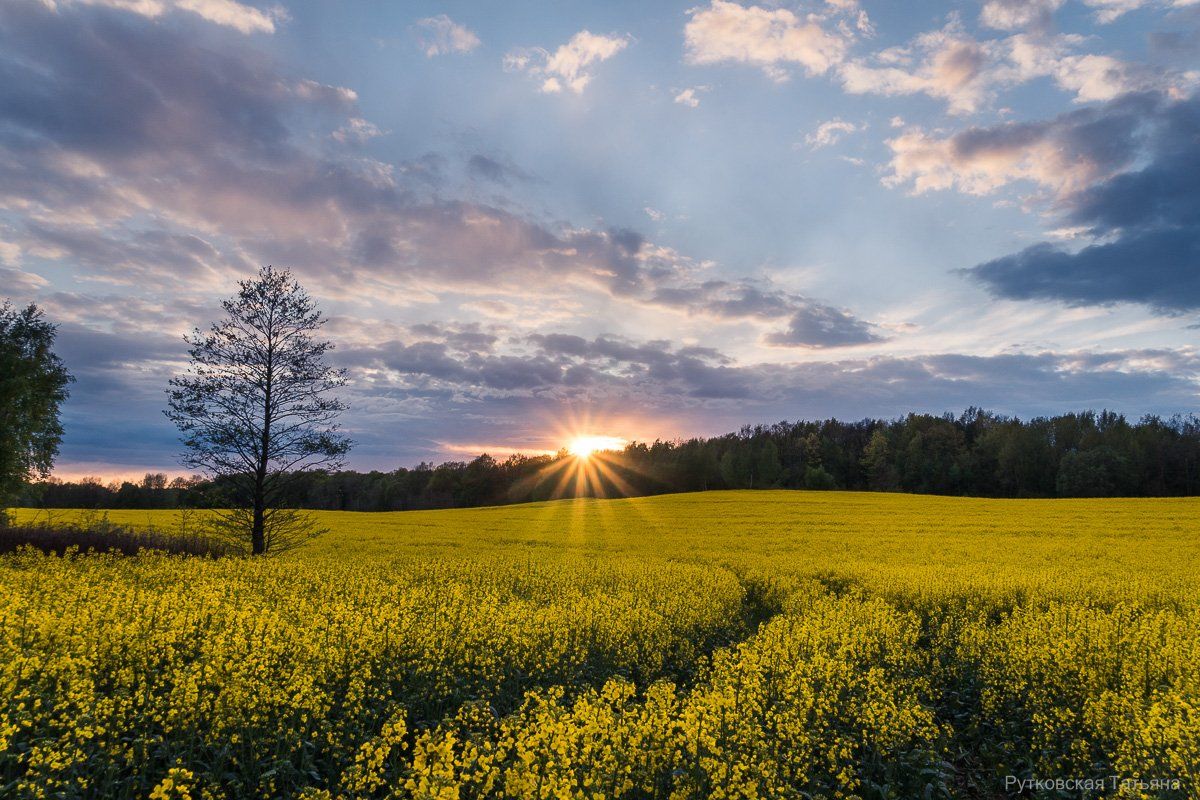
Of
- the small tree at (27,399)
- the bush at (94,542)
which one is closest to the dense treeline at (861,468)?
the small tree at (27,399)

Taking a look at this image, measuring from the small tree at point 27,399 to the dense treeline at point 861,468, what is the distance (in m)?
31.7

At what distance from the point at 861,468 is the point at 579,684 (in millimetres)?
100235

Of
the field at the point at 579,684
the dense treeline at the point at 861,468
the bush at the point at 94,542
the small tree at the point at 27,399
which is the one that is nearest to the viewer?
the field at the point at 579,684

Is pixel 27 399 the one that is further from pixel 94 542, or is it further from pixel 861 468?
pixel 861 468

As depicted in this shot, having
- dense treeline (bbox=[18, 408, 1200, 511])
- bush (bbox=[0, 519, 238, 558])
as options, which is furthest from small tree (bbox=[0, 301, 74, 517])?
dense treeline (bbox=[18, 408, 1200, 511])

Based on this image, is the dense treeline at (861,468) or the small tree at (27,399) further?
the dense treeline at (861,468)

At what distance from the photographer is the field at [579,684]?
17.7 feet

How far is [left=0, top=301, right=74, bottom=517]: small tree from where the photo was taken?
33.4 meters

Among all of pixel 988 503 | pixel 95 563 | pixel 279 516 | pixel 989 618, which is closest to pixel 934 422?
pixel 988 503

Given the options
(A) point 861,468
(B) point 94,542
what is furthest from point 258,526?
(A) point 861,468

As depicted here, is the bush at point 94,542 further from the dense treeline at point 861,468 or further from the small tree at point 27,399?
the dense treeline at point 861,468

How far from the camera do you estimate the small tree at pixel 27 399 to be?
33375 mm

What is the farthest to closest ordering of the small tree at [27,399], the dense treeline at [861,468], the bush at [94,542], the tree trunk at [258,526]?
1. the dense treeline at [861,468]
2. the small tree at [27,399]
3. the tree trunk at [258,526]
4. the bush at [94,542]

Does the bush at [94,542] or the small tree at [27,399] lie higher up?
the small tree at [27,399]
